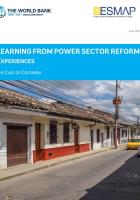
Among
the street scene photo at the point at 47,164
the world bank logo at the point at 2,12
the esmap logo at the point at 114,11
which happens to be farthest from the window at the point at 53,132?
the esmap logo at the point at 114,11

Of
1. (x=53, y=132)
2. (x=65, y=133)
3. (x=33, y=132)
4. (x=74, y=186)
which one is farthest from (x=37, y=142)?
(x=74, y=186)

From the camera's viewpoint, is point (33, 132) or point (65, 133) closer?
point (33, 132)

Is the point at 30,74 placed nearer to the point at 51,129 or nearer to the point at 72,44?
the point at 72,44

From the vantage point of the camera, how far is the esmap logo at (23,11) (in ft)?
36.4

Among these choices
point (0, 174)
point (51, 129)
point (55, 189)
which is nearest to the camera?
point (55, 189)

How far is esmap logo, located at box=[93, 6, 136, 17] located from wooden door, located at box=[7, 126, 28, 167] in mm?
16336

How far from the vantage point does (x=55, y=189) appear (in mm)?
17672

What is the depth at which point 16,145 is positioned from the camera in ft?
91.7

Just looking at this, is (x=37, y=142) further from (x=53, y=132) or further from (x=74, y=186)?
(x=74, y=186)

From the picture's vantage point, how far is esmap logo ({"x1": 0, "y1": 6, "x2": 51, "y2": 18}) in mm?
11109

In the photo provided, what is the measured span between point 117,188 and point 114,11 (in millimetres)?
8303

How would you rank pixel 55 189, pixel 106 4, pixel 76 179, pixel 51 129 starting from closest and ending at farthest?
pixel 106 4
pixel 55 189
pixel 76 179
pixel 51 129

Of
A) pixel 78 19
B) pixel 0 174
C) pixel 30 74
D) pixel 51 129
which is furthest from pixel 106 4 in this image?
pixel 51 129

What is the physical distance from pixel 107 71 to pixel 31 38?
1.74m
